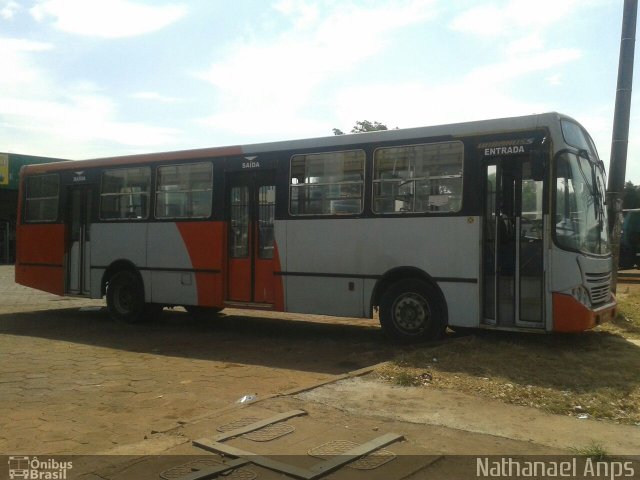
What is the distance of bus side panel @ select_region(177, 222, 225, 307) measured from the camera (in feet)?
35.2

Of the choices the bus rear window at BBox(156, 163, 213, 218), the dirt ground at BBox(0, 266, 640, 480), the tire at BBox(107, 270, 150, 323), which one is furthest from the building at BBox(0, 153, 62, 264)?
the dirt ground at BBox(0, 266, 640, 480)

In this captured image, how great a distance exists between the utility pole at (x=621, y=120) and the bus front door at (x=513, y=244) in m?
3.74

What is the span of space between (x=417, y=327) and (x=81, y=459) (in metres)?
5.28

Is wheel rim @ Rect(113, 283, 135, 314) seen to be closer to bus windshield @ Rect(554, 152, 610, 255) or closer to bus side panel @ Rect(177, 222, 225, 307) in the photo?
bus side panel @ Rect(177, 222, 225, 307)

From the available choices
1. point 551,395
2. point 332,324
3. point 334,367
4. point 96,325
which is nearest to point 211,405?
point 334,367

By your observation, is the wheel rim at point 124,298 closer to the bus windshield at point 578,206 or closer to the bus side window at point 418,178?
the bus side window at point 418,178

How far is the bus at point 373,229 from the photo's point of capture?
8016 millimetres

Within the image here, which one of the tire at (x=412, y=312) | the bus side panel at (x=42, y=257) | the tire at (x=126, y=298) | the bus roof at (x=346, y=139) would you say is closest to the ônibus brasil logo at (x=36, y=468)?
the tire at (x=412, y=312)

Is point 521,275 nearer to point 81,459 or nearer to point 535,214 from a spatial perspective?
point 535,214

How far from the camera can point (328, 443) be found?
4832mm

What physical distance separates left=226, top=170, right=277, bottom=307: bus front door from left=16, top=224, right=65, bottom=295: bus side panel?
4371 millimetres

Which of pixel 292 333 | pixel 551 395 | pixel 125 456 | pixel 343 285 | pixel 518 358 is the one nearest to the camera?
pixel 125 456

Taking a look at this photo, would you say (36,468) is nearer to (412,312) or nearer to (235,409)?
(235,409)

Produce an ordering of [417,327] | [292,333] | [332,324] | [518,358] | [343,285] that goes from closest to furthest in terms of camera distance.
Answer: [518,358] < [417,327] < [343,285] < [292,333] < [332,324]
